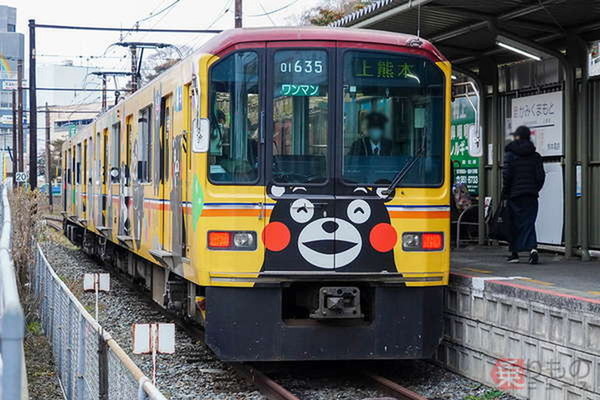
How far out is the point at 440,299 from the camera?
8242 millimetres

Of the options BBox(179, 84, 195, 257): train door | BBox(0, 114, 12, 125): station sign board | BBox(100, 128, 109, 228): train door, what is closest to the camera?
BBox(179, 84, 195, 257): train door

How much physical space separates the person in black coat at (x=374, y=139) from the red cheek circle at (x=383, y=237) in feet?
2.12

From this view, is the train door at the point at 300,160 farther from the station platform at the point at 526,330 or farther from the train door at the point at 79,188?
the train door at the point at 79,188

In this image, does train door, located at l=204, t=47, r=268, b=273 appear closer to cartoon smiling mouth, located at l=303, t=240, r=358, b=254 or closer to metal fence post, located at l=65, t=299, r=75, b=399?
cartoon smiling mouth, located at l=303, t=240, r=358, b=254

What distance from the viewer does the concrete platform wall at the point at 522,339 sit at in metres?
6.86

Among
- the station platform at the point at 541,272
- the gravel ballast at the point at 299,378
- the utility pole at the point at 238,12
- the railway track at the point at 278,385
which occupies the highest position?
the utility pole at the point at 238,12

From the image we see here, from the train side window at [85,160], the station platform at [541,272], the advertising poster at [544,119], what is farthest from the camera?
the train side window at [85,160]

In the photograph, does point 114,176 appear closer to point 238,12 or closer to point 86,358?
point 86,358

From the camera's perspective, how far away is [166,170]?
9.88 metres

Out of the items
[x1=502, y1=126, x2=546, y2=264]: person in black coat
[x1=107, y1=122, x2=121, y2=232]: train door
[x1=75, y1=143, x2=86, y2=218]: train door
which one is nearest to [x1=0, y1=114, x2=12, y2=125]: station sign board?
[x1=75, y1=143, x2=86, y2=218]: train door

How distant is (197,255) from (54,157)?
7082cm

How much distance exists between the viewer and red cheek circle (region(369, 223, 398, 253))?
801cm

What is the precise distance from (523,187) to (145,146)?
14.5ft

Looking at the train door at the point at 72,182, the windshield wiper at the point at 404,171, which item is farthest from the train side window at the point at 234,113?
the train door at the point at 72,182
